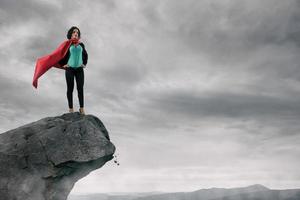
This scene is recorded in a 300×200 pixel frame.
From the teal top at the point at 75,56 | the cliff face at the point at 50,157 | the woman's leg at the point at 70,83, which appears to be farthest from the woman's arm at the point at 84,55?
the cliff face at the point at 50,157

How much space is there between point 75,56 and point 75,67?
0.57m

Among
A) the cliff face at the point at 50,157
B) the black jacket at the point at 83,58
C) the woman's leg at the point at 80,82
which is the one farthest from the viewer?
the black jacket at the point at 83,58

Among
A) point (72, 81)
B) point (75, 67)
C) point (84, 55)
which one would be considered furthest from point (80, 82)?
point (84, 55)

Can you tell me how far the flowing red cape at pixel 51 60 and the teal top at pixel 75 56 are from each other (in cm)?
28

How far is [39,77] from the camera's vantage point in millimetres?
18625

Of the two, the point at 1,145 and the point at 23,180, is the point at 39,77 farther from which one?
the point at 23,180

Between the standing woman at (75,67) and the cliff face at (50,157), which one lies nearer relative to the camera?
the cliff face at (50,157)

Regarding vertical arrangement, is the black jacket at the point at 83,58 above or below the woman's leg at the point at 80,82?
above

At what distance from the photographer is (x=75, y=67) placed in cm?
1827

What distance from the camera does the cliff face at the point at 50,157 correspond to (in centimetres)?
1677

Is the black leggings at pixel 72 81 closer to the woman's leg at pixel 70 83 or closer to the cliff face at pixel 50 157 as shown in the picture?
the woman's leg at pixel 70 83

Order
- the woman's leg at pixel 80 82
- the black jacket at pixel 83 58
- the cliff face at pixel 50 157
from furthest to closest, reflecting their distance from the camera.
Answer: the black jacket at pixel 83 58, the woman's leg at pixel 80 82, the cliff face at pixel 50 157

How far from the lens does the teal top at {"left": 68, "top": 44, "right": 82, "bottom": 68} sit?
18156mm

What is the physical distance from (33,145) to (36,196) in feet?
8.09
